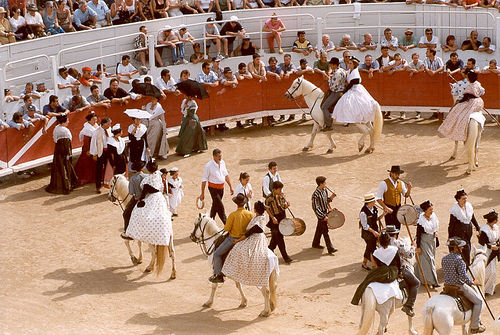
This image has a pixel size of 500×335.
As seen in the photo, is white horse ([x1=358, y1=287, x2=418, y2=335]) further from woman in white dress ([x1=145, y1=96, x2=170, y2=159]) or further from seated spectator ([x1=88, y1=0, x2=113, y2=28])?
seated spectator ([x1=88, y1=0, x2=113, y2=28])

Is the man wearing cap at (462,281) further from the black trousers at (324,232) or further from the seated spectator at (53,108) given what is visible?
the seated spectator at (53,108)

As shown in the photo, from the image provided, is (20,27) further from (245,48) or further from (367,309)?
(367,309)

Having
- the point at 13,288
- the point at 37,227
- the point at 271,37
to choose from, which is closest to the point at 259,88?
the point at 271,37

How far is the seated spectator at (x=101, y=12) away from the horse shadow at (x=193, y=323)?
1277cm

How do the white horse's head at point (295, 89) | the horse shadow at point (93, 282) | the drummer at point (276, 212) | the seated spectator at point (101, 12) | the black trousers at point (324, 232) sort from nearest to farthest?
the horse shadow at point (93, 282) → the drummer at point (276, 212) → the black trousers at point (324, 232) → the white horse's head at point (295, 89) → the seated spectator at point (101, 12)

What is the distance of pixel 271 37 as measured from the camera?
3025cm

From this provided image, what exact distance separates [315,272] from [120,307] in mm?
3475

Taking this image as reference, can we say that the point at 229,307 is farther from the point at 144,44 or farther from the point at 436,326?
the point at 144,44

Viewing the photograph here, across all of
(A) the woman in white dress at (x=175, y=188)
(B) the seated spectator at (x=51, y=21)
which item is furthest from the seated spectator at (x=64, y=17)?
(A) the woman in white dress at (x=175, y=188)

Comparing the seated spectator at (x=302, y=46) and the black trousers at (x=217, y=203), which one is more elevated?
the seated spectator at (x=302, y=46)

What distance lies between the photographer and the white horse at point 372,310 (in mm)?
15961

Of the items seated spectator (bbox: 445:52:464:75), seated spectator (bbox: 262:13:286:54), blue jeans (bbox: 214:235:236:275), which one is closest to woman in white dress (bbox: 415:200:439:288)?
blue jeans (bbox: 214:235:236:275)

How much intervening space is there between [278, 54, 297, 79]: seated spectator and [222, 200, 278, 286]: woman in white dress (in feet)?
37.2

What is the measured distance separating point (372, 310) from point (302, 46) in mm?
15072
